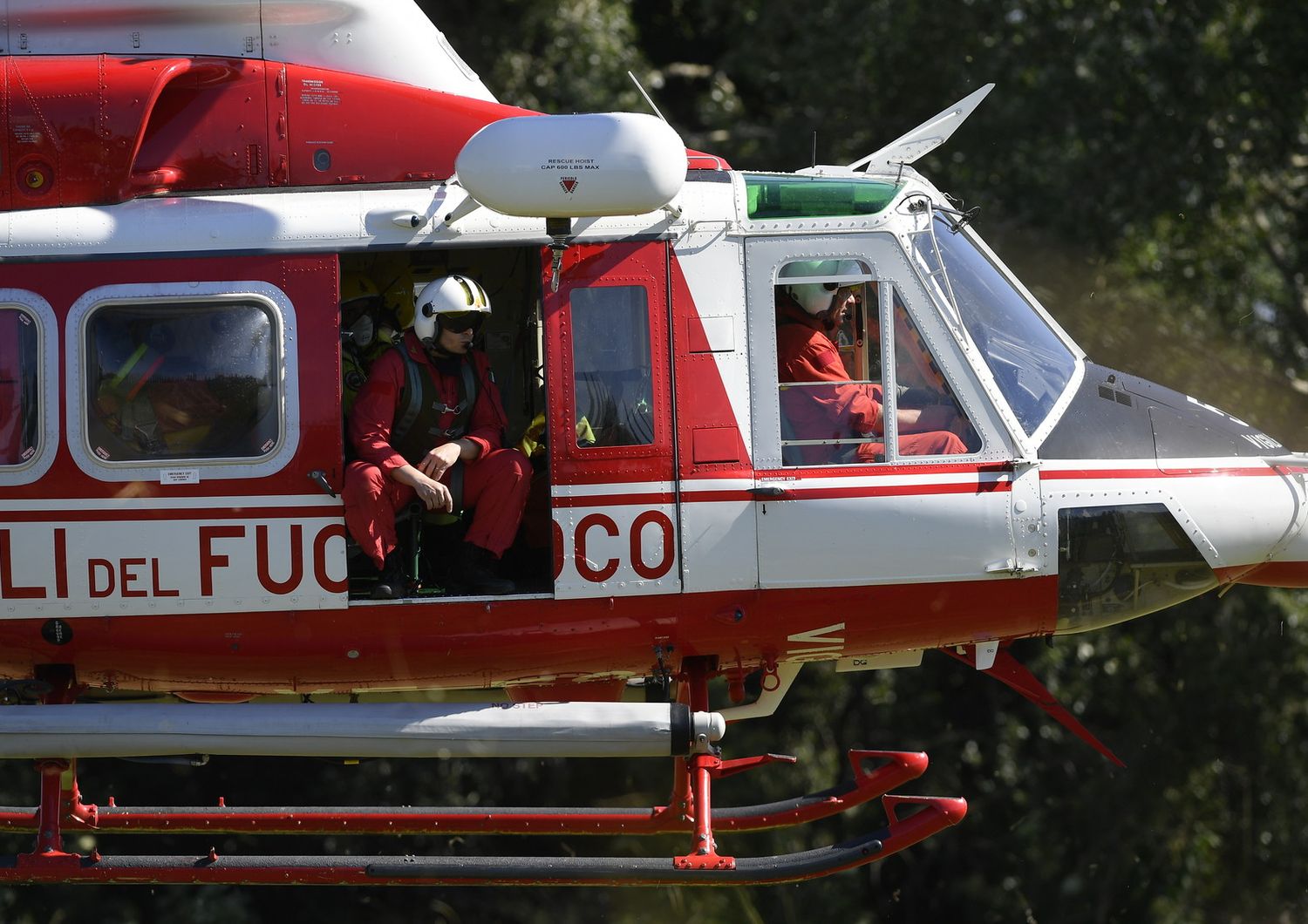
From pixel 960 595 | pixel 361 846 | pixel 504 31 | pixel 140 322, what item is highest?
pixel 504 31

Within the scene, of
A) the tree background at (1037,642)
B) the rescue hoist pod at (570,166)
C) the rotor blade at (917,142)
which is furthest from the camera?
the tree background at (1037,642)

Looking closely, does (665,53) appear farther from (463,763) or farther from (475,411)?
(475,411)

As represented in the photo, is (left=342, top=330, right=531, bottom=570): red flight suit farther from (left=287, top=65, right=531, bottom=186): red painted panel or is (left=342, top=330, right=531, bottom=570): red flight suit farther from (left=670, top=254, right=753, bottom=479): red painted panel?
(left=287, top=65, right=531, bottom=186): red painted panel

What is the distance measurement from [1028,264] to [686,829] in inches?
329

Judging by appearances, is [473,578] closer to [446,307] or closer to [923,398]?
[446,307]

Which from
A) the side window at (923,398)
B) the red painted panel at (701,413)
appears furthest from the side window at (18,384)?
the side window at (923,398)

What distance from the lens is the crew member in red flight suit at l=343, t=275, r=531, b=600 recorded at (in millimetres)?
5918

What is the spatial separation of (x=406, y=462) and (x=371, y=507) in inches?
9.4

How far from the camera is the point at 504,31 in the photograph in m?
15.4

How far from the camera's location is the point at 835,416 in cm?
614

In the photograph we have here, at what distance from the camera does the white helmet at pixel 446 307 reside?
237 inches

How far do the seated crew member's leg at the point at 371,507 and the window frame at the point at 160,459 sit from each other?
257 millimetres

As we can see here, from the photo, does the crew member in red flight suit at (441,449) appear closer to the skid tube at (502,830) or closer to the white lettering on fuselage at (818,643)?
the skid tube at (502,830)

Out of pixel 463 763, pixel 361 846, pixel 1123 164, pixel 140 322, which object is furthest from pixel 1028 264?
pixel 140 322
